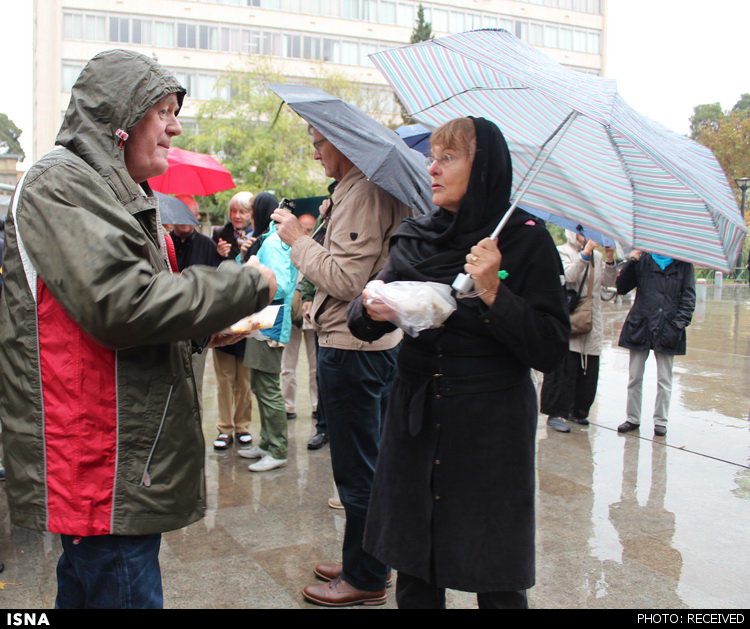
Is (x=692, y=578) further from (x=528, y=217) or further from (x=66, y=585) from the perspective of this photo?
(x=66, y=585)

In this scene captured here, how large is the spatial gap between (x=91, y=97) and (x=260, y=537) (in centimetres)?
292

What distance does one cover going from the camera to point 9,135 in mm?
60500

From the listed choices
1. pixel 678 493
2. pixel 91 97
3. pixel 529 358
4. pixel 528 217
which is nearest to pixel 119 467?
pixel 91 97

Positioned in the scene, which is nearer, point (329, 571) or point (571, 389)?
point (329, 571)

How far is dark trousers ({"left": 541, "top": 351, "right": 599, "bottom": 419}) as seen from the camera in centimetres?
688

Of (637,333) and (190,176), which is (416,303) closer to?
(637,333)

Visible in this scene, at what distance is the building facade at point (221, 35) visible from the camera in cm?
4606

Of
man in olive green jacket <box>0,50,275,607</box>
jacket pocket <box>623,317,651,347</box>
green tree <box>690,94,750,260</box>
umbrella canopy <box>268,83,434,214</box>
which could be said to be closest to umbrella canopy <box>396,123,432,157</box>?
umbrella canopy <box>268,83,434,214</box>

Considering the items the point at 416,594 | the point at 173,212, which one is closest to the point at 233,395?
the point at 173,212

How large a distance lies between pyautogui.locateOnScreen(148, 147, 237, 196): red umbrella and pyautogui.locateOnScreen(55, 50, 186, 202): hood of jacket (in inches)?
196

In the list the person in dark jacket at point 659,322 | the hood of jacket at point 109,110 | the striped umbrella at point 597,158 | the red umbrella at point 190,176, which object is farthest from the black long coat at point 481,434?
the red umbrella at point 190,176

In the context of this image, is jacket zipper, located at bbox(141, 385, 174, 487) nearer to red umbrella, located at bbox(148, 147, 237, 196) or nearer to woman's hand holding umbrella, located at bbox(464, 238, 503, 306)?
woman's hand holding umbrella, located at bbox(464, 238, 503, 306)

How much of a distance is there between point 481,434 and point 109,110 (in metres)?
1.59

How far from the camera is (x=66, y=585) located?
2.18 m
